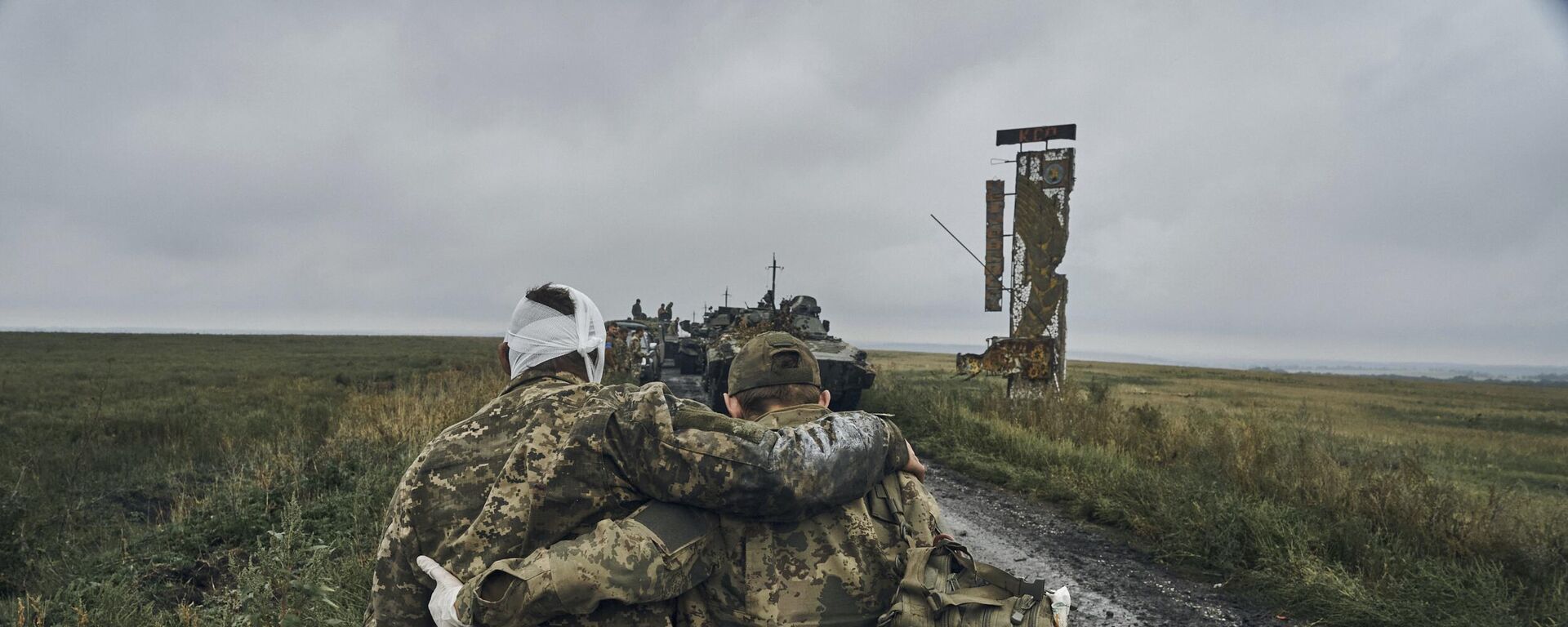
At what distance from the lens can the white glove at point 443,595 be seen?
192 cm

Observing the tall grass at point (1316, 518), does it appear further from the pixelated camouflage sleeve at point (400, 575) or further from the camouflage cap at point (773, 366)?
the pixelated camouflage sleeve at point (400, 575)

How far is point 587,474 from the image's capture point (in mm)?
1992

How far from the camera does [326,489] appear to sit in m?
6.77

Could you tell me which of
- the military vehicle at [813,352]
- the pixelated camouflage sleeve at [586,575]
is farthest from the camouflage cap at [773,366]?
the military vehicle at [813,352]

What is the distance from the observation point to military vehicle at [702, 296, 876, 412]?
12375 mm

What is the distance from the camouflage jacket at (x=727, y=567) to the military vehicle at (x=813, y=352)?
8.33 m

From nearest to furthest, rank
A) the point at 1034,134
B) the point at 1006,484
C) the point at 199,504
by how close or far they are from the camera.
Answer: the point at 199,504
the point at 1006,484
the point at 1034,134

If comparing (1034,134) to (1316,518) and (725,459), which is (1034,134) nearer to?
(1316,518)

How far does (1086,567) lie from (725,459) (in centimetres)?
399

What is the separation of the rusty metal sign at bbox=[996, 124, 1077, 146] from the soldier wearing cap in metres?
7.65

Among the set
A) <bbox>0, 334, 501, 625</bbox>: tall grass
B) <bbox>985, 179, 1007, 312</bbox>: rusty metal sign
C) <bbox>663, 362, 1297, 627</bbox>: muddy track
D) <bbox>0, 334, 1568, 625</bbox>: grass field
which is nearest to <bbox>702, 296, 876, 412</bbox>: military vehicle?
<bbox>0, 334, 1568, 625</bbox>: grass field

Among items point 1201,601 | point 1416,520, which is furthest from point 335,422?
point 1416,520

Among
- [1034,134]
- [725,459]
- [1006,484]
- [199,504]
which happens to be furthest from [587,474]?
[1034,134]

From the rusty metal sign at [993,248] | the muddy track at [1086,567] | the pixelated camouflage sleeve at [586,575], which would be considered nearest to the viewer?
the pixelated camouflage sleeve at [586,575]
